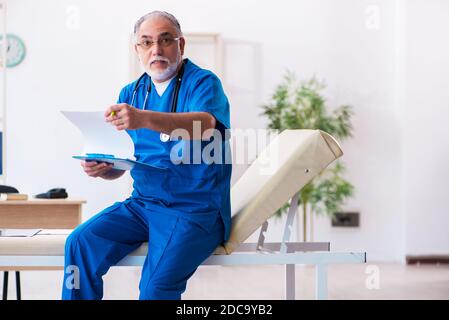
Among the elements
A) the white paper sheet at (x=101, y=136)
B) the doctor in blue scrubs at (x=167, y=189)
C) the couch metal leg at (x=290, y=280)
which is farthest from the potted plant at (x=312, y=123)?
the white paper sheet at (x=101, y=136)

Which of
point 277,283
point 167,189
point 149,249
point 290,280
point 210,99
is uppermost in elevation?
point 210,99

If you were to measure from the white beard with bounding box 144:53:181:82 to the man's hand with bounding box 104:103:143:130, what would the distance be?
1.14 ft

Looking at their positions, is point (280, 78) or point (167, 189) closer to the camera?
point (167, 189)

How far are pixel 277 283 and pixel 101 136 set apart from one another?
265 cm

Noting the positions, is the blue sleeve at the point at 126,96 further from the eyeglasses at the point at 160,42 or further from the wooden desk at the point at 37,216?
the wooden desk at the point at 37,216

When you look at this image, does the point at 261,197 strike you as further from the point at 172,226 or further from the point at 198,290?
the point at 198,290

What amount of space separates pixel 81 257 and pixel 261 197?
1.77ft

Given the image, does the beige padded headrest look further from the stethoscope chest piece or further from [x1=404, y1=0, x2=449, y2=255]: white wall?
[x1=404, y1=0, x2=449, y2=255]: white wall

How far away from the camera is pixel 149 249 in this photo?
190cm

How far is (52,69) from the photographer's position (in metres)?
5.10

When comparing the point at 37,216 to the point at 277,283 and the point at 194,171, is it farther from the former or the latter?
the point at 194,171

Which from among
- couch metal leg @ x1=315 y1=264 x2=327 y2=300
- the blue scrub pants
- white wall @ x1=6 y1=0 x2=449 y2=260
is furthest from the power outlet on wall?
the blue scrub pants

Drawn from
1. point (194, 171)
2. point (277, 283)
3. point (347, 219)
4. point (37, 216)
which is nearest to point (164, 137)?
point (194, 171)

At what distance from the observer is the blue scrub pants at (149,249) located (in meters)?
1.83
